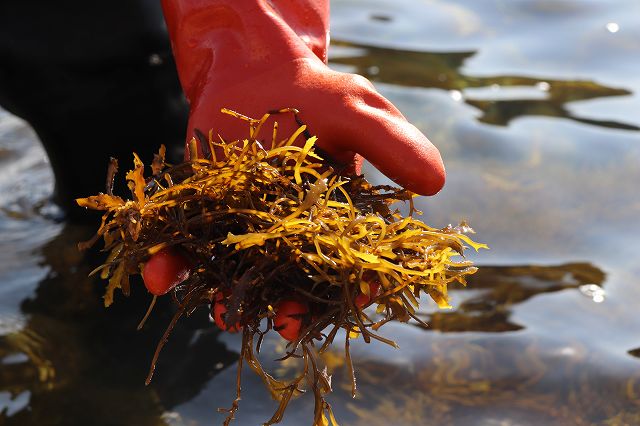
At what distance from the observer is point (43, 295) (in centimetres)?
304

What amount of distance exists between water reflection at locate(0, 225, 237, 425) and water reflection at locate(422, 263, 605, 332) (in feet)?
2.41

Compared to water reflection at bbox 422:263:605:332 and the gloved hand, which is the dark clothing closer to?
the gloved hand

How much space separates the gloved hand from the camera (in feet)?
6.18

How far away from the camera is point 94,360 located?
274 cm

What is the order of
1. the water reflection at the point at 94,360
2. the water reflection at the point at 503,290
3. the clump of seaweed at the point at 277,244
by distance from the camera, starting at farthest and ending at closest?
the water reflection at the point at 503,290 < the water reflection at the point at 94,360 < the clump of seaweed at the point at 277,244

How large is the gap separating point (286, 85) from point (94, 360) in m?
1.15

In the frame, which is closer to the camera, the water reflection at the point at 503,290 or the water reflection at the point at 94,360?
the water reflection at the point at 94,360

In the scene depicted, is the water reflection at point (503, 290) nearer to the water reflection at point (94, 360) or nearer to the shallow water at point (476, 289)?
the shallow water at point (476, 289)

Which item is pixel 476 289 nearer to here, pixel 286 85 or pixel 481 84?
pixel 286 85

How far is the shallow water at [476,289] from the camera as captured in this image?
2.58 m

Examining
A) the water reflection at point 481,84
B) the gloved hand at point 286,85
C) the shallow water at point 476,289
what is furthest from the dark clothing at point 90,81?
the water reflection at point 481,84

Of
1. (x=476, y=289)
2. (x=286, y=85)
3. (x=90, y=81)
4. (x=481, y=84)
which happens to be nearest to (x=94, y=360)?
(x=90, y=81)

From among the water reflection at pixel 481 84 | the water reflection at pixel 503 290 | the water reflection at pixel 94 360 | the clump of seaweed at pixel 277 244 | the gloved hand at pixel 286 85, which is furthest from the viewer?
the water reflection at pixel 481 84

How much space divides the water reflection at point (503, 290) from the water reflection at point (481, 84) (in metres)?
1.06
